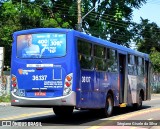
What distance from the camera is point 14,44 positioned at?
15625 mm

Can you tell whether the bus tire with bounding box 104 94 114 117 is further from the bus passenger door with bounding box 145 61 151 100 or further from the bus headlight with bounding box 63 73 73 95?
the bus passenger door with bounding box 145 61 151 100

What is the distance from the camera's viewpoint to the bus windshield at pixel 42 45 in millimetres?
14969

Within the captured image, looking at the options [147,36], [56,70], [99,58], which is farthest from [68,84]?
[147,36]

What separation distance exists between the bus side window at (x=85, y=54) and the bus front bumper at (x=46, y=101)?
139cm

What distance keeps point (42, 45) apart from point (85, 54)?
157cm

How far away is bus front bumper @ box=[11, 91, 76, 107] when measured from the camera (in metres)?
14.4

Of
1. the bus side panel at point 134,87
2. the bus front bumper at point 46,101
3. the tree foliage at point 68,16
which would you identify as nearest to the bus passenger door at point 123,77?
the bus side panel at point 134,87

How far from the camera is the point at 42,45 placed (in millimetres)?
15133

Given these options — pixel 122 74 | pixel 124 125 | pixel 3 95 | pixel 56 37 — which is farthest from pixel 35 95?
pixel 3 95

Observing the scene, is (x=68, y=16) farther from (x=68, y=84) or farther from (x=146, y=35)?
(x=68, y=84)

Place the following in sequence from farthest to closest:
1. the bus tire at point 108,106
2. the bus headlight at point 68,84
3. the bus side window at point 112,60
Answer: the bus side window at point 112,60
the bus tire at point 108,106
the bus headlight at point 68,84

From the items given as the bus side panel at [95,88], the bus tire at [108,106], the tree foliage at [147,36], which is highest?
the tree foliage at [147,36]

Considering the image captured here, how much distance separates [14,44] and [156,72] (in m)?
42.3

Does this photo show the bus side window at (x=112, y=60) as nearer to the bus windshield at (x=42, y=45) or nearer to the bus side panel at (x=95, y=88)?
the bus side panel at (x=95, y=88)
